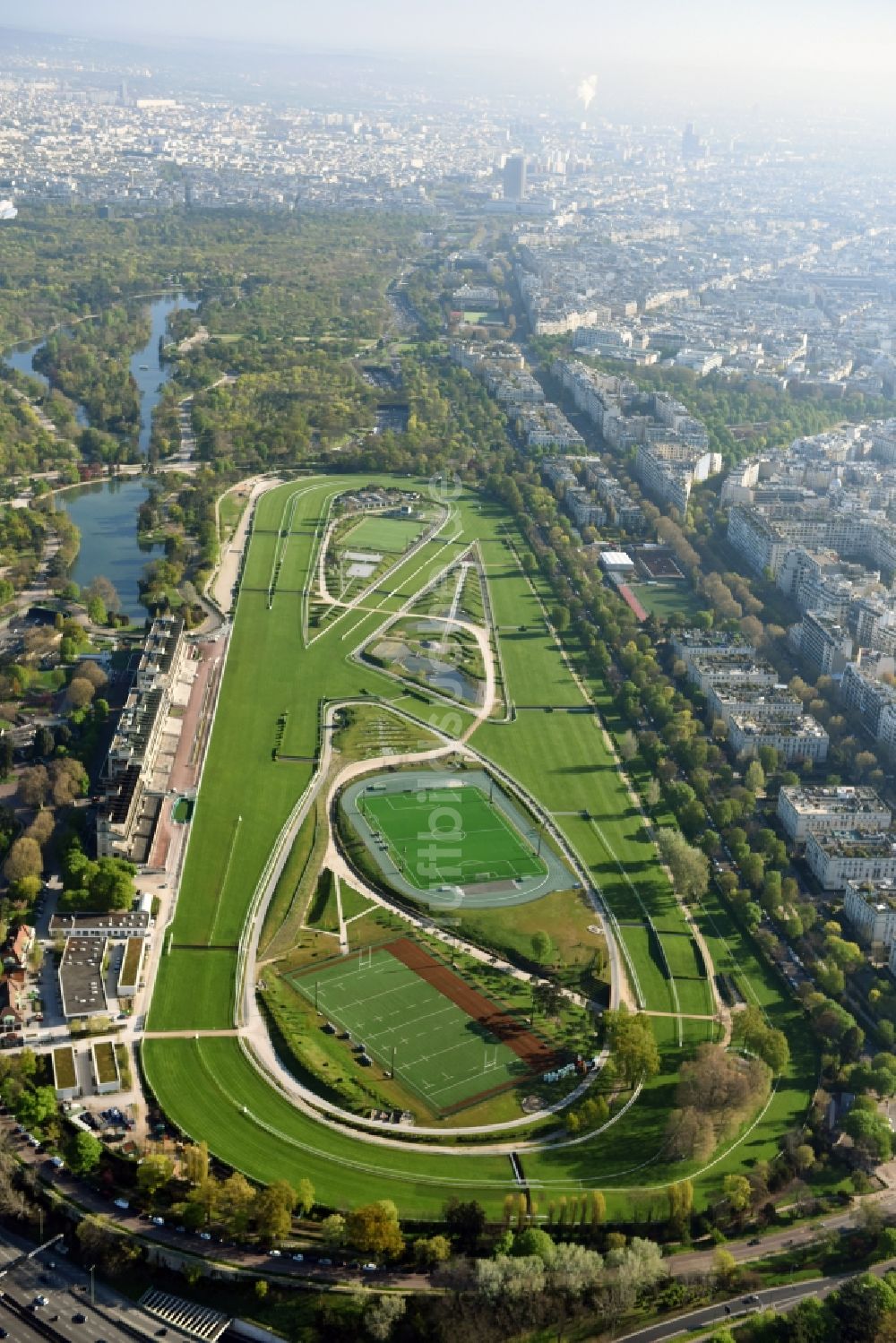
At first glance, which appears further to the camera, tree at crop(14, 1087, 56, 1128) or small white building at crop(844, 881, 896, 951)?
small white building at crop(844, 881, 896, 951)

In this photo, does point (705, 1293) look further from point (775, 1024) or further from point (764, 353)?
point (764, 353)

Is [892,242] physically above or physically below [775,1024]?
above

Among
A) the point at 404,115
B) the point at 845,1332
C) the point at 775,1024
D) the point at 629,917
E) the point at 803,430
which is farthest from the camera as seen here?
the point at 404,115

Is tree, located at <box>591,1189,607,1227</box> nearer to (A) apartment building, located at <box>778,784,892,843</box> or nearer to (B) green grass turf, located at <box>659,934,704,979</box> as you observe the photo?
(B) green grass turf, located at <box>659,934,704,979</box>

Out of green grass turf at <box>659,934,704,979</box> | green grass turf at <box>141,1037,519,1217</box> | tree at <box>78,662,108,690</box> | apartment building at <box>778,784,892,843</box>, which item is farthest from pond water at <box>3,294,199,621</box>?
green grass turf at <box>141,1037,519,1217</box>

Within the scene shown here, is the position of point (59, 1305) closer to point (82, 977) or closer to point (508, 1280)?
point (508, 1280)

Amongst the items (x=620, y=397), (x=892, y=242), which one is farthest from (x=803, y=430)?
(x=892, y=242)
